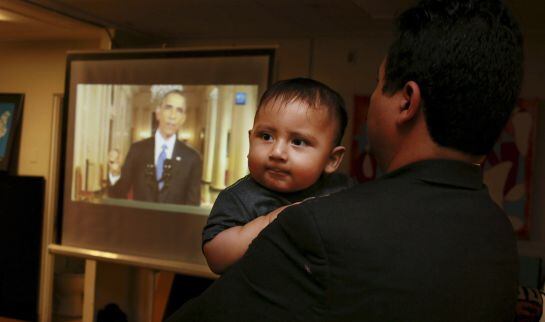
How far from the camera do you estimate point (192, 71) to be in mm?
3682

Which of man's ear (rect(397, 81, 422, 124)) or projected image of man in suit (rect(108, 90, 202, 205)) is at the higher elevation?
man's ear (rect(397, 81, 422, 124))

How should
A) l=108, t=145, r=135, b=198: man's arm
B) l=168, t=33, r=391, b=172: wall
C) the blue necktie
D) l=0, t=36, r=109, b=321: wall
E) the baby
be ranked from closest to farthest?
the baby → the blue necktie → l=108, t=145, r=135, b=198: man's arm → l=168, t=33, r=391, b=172: wall → l=0, t=36, r=109, b=321: wall

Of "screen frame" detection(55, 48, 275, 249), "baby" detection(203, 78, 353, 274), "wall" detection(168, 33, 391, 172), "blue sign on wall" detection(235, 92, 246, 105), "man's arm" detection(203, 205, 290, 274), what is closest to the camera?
"man's arm" detection(203, 205, 290, 274)

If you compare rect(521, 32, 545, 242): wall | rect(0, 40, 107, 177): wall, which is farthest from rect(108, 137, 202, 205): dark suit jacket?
rect(521, 32, 545, 242): wall

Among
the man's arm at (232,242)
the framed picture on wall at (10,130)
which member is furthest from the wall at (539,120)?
the framed picture on wall at (10,130)

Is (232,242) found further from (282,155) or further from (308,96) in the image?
(308,96)

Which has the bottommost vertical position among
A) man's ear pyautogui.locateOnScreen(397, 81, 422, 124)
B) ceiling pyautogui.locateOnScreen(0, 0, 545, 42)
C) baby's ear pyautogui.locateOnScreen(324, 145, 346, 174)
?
baby's ear pyautogui.locateOnScreen(324, 145, 346, 174)

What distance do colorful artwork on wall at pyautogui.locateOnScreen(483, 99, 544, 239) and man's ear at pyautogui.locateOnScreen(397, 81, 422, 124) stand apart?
3.38 meters

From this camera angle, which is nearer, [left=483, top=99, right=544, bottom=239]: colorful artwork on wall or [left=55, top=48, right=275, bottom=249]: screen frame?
[left=55, top=48, right=275, bottom=249]: screen frame

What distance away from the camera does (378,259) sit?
639mm

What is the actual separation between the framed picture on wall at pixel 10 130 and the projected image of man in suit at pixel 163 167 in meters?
1.63

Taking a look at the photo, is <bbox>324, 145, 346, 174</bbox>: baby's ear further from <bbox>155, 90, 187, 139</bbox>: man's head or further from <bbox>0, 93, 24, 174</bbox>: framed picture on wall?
<bbox>0, 93, 24, 174</bbox>: framed picture on wall

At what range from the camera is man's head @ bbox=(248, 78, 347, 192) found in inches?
45.0

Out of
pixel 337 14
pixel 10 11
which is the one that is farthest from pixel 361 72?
pixel 10 11
